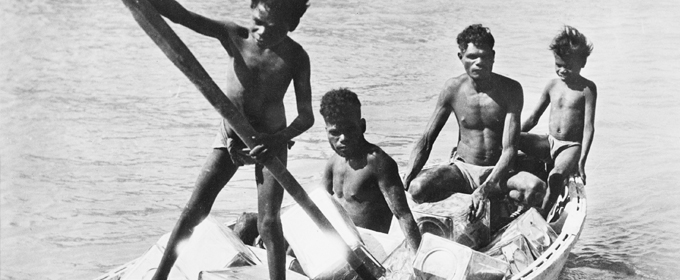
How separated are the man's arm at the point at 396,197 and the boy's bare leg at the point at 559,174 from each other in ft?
4.13

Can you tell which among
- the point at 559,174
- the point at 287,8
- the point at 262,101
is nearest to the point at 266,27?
the point at 287,8

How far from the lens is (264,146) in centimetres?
366

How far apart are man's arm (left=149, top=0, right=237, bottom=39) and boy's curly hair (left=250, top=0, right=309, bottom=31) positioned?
171 millimetres

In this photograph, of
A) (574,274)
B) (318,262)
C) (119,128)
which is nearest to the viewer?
(318,262)

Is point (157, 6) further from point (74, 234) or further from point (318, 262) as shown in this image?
point (74, 234)

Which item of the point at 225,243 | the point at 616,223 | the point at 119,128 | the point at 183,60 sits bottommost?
the point at 119,128

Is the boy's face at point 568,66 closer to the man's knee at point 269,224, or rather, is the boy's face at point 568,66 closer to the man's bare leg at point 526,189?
the man's bare leg at point 526,189

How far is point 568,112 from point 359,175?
1852 millimetres

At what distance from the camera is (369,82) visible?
35.0 feet

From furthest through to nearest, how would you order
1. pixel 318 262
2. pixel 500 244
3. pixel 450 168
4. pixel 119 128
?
pixel 119 128, pixel 450 168, pixel 500 244, pixel 318 262

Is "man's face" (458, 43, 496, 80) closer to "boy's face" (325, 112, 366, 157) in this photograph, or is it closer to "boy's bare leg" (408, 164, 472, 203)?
"boy's bare leg" (408, 164, 472, 203)

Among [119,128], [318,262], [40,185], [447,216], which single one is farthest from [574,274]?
[119,128]

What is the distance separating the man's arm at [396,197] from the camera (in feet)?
14.7

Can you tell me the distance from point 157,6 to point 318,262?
1.48 m
